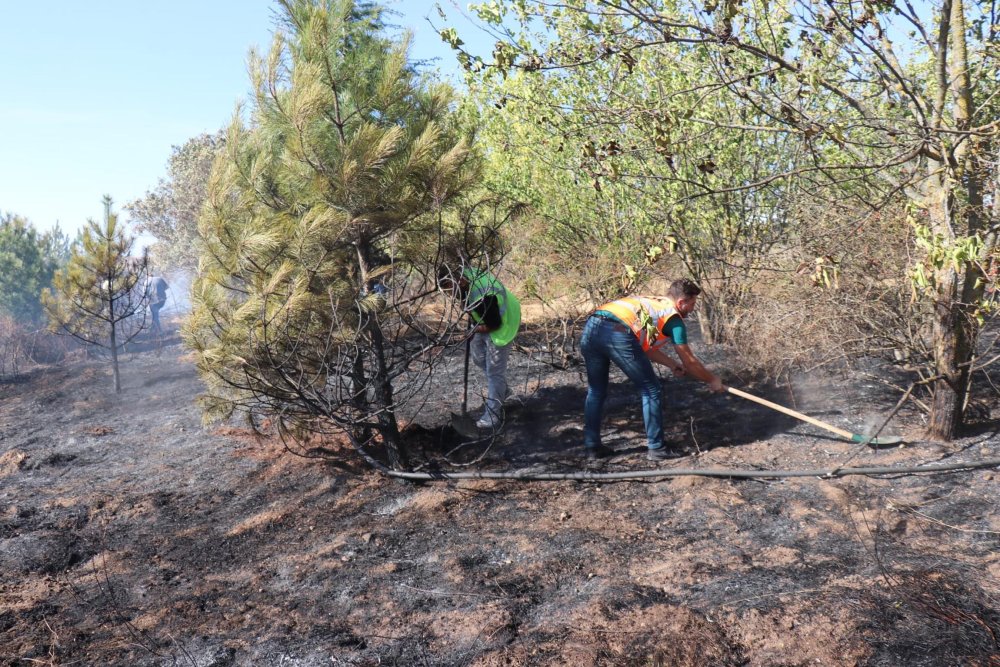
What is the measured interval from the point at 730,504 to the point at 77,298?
9.93 meters

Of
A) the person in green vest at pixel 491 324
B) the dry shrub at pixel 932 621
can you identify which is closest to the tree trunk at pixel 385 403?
the person in green vest at pixel 491 324

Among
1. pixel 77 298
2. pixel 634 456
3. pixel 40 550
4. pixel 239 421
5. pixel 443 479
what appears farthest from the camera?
pixel 77 298

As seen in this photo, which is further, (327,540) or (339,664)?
(327,540)

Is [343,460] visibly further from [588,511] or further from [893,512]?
[893,512]

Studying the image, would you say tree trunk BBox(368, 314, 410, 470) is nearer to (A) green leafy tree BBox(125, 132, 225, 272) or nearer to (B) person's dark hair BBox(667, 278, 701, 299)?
(B) person's dark hair BBox(667, 278, 701, 299)

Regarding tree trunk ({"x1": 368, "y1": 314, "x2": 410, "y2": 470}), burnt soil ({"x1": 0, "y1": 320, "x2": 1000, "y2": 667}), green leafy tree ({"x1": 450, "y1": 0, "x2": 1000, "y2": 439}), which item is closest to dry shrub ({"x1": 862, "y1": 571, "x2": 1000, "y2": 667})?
burnt soil ({"x1": 0, "y1": 320, "x2": 1000, "y2": 667})

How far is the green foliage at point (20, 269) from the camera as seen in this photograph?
842 inches

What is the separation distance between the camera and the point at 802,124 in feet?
13.5

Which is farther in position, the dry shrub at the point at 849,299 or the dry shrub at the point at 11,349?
the dry shrub at the point at 11,349

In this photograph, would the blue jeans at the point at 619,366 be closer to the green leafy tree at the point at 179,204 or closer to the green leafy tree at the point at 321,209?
the green leafy tree at the point at 321,209

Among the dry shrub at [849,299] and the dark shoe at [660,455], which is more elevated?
the dry shrub at [849,299]

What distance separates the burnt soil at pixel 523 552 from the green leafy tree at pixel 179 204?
66.2 feet

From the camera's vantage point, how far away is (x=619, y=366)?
17.5 ft

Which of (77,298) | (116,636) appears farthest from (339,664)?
(77,298)
